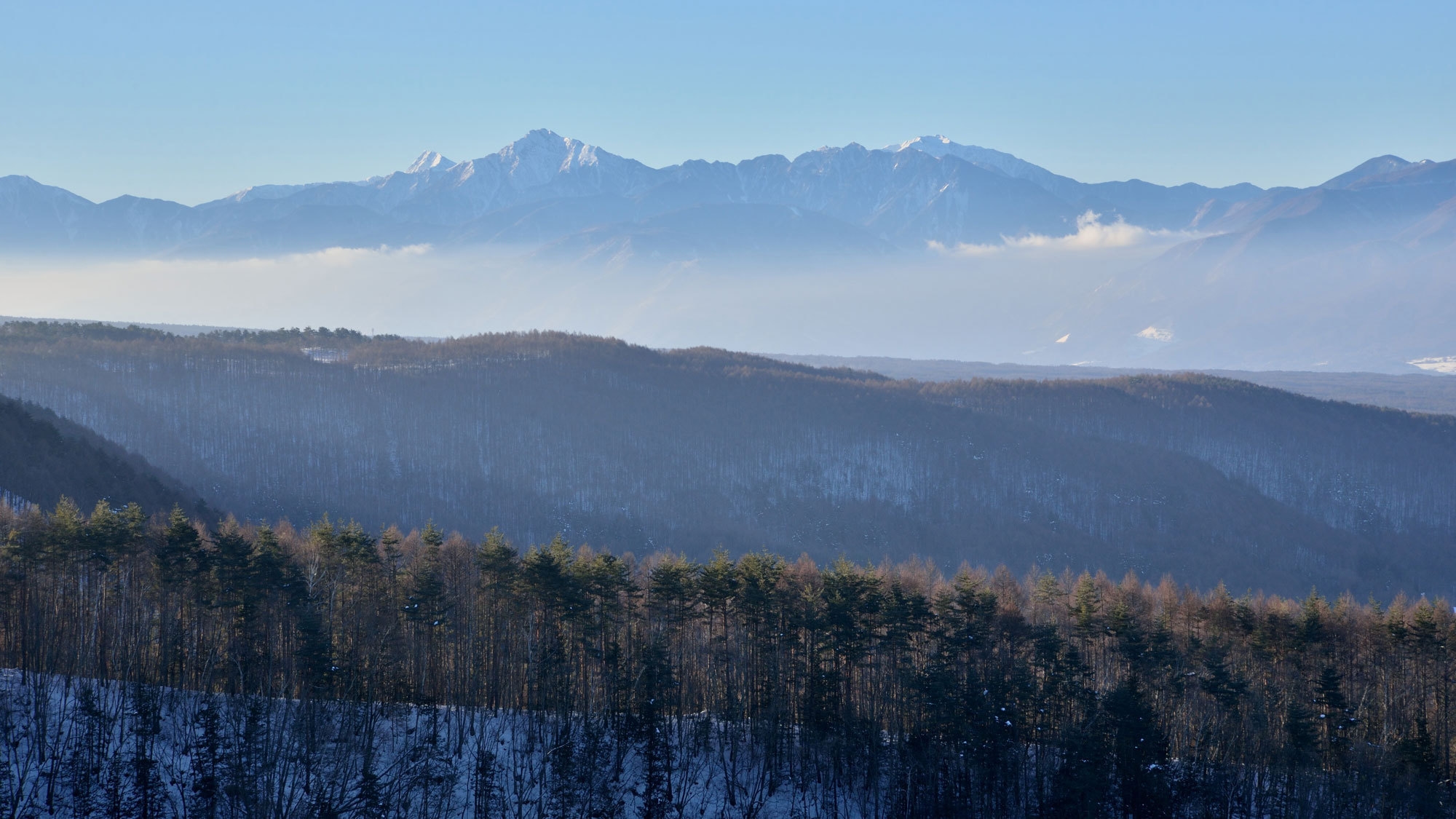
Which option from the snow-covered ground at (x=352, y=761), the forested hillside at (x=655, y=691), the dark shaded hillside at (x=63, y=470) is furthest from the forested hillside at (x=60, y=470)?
the snow-covered ground at (x=352, y=761)

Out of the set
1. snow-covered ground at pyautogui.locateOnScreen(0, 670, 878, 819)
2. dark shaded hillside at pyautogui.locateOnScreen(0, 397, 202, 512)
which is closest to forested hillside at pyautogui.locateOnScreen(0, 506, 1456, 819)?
snow-covered ground at pyautogui.locateOnScreen(0, 670, 878, 819)

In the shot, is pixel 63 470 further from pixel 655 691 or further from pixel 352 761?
pixel 655 691

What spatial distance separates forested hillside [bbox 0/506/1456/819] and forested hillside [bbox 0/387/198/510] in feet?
98.8

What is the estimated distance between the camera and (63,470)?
103 meters

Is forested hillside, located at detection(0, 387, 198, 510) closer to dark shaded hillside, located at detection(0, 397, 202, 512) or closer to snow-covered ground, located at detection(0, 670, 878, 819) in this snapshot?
dark shaded hillside, located at detection(0, 397, 202, 512)

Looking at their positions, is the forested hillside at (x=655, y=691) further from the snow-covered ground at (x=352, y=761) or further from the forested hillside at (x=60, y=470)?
the forested hillside at (x=60, y=470)

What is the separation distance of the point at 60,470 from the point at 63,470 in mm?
513

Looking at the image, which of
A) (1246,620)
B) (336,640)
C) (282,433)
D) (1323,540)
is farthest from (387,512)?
(1323,540)

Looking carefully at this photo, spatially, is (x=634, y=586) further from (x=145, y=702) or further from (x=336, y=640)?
(x=145, y=702)

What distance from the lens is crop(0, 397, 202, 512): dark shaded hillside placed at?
315 feet

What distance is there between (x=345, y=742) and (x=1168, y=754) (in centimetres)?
4745

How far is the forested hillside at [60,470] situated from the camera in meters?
95.3

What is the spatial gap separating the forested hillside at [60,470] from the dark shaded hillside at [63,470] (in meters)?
0.07

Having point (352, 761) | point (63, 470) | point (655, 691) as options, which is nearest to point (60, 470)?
point (63, 470)
